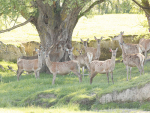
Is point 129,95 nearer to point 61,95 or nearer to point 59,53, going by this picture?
point 61,95

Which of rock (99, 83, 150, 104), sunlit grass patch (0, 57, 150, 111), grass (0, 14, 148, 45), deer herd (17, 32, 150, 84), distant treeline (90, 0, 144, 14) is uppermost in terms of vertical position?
distant treeline (90, 0, 144, 14)

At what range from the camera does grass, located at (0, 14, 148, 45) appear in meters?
24.7

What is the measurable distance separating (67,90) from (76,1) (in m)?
6.34

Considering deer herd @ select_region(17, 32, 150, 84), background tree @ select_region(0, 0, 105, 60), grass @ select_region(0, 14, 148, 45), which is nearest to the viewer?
deer herd @ select_region(17, 32, 150, 84)

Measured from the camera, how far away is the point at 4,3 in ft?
47.1

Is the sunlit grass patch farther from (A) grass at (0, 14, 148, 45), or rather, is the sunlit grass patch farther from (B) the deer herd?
(A) grass at (0, 14, 148, 45)

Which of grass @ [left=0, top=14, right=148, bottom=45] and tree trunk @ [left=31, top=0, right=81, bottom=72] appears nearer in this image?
tree trunk @ [left=31, top=0, right=81, bottom=72]

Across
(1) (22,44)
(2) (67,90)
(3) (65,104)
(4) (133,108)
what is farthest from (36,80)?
(1) (22,44)

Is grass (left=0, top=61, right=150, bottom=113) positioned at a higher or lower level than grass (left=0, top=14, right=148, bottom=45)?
lower

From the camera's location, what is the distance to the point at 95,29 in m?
31.0

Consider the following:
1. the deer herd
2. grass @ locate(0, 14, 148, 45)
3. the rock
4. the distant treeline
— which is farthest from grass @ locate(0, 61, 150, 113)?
grass @ locate(0, 14, 148, 45)

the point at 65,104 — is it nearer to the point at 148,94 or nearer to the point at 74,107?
the point at 74,107

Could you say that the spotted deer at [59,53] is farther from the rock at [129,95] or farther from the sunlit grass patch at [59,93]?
the rock at [129,95]

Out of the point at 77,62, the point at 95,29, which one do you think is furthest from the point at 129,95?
the point at 95,29
